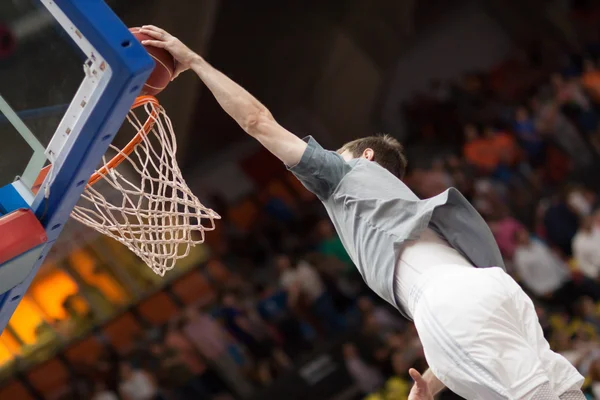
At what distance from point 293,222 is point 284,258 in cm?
77

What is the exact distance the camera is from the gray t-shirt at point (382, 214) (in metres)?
2.93

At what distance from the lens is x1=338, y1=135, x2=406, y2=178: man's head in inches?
127

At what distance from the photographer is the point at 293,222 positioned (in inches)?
347

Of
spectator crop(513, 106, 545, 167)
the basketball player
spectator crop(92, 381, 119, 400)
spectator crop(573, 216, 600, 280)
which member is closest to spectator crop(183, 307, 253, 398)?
spectator crop(92, 381, 119, 400)

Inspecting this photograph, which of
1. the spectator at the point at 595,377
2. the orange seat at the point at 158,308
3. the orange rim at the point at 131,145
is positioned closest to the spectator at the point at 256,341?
the orange seat at the point at 158,308

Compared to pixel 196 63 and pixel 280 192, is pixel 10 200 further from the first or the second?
pixel 280 192

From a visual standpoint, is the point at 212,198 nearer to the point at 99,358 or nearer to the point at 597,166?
the point at 99,358

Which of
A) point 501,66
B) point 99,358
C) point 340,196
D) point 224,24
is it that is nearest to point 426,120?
point 501,66

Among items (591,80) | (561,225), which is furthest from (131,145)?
(591,80)

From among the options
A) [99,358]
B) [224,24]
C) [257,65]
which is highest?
[224,24]

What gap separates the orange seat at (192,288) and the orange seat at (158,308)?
119 mm

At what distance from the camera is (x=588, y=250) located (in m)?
7.16

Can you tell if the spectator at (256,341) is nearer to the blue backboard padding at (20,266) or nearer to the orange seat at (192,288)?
the orange seat at (192,288)

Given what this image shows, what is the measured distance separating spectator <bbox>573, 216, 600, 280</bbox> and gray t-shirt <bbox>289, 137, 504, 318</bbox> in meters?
4.42
